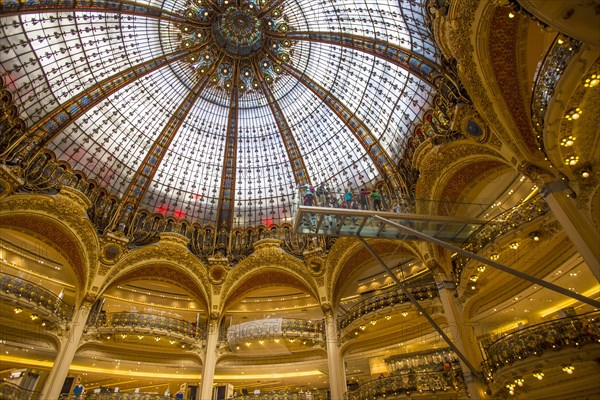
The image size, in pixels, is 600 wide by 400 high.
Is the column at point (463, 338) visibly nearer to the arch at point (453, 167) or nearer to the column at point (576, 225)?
the arch at point (453, 167)

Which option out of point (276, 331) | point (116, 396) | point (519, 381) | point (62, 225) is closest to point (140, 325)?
point (116, 396)

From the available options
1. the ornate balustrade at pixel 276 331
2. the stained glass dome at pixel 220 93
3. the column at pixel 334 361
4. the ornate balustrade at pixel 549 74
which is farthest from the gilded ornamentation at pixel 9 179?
the ornate balustrade at pixel 549 74

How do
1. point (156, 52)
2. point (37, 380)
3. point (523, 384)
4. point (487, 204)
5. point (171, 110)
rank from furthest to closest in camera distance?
1. point (171, 110)
2. point (156, 52)
3. point (37, 380)
4. point (487, 204)
5. point (523, 384)

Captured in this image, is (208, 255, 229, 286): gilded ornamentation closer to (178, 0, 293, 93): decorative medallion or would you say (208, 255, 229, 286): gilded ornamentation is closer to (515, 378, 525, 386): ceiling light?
(178, 0, 293, 93): decorative medallion

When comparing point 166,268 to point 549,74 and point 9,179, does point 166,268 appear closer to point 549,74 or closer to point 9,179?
point 9,179

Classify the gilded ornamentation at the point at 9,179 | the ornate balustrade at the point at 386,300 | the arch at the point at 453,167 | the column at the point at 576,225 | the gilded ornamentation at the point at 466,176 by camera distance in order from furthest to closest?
the ornate balustrade at the point at 386,300 < the gilded ornamentation at the point at 9,179 < the gilded ornamentation at the point at 466,176 < the arch at the point at 453,167 < the column at the point at 576,225

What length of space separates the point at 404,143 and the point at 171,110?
52.1ft

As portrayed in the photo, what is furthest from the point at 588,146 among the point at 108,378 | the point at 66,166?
the point at 108,378

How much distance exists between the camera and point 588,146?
36.8ft

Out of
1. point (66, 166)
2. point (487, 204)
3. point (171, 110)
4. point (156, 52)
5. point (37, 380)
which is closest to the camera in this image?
point (487, 204)

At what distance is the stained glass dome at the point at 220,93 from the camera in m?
18.9

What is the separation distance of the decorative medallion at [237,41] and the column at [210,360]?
54.2ft

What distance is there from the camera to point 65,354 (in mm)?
18781

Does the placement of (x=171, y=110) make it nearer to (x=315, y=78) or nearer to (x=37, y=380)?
(x=315, y=78)
